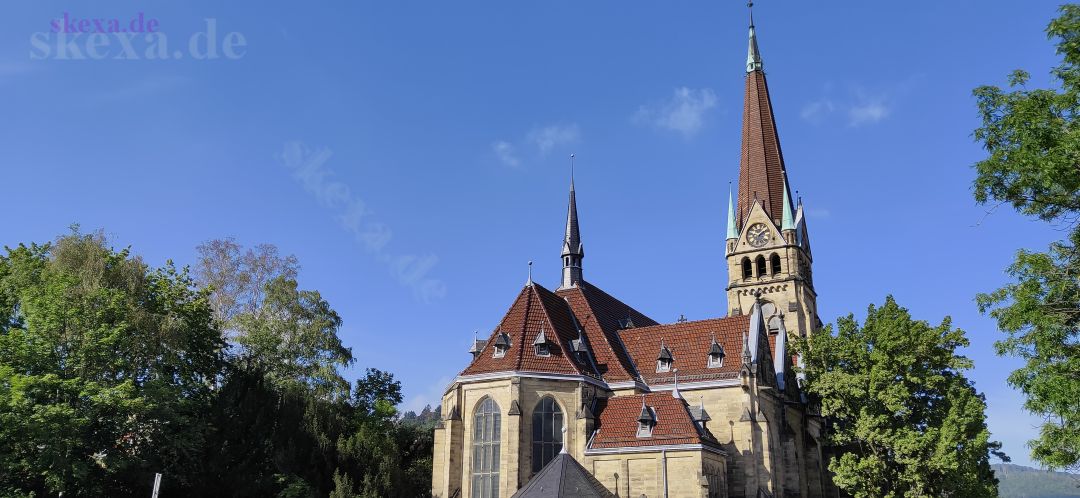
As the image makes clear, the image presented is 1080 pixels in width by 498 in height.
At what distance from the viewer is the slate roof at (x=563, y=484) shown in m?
25.5

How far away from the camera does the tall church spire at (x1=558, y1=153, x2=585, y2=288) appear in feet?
153

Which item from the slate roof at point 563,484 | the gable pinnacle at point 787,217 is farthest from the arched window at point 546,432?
the gable pinnacle at point 787,217

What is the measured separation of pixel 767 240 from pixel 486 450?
30.4 m

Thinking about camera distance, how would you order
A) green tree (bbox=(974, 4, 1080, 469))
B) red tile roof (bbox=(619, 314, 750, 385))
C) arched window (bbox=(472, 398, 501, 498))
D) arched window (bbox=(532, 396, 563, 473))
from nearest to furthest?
green tree (bbox=(974, 4, 1080, 469))
arched window (bbox=(472, 398, 501, 498))
arched window (bbox=(532, 396, 563, 473))
red tile roof (bbox=(619, 314, 750, 385))

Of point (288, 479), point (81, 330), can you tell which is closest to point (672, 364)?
point (288, 479)

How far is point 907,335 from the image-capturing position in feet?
115

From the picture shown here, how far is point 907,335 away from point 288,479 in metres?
27.9

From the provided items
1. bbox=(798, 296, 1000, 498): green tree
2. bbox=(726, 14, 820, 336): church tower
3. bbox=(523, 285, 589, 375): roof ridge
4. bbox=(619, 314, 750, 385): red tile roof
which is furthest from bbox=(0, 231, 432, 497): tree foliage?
bbox=(726, 14, 820, 336): church tower

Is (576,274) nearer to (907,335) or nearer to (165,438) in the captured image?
(907,335)

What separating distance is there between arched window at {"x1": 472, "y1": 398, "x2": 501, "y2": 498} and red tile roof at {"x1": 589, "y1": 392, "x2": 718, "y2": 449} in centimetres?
422

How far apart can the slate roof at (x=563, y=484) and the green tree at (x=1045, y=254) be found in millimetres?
12704

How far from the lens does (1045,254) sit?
1902 cm

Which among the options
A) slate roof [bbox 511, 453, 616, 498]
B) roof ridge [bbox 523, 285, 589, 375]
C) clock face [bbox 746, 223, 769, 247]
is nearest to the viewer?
slate roof [bbox 511, 453, 616, 498]

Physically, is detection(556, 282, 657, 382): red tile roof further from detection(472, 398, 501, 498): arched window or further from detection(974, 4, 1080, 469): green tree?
detection(974, 4, 1080, 469): green tree
